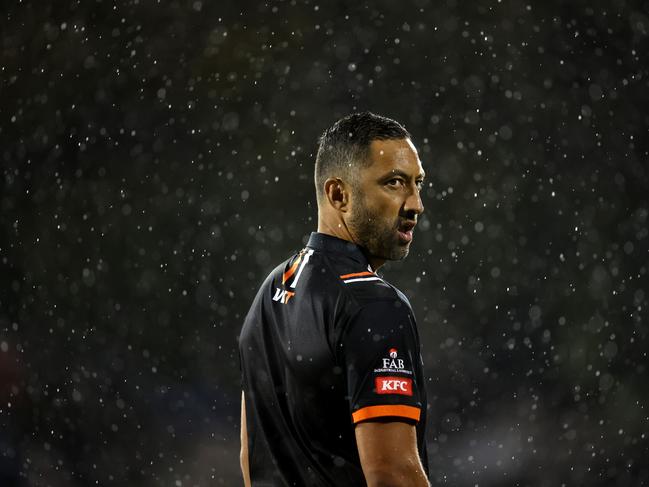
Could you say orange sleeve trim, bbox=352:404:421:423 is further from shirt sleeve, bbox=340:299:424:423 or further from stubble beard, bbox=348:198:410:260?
stubble beard, bbox=348:198:410:260

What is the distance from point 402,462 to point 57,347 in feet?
12.5

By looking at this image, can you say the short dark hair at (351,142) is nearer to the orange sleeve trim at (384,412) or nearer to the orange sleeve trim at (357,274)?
the orange sleeve trim at (357,274)

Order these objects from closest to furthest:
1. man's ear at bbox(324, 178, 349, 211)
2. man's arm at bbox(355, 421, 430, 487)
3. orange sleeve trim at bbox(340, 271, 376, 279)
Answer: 1. man's arm at bbox(355, 421, 430, 487)
2. orange sleeve trim at bbox(340, 271, 376, 279)
3. man's ear at bbox(324, 178, 349, 211)

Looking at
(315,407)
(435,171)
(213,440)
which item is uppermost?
(435,171)

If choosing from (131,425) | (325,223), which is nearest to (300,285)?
(325,223)

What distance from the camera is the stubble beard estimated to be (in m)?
1.21

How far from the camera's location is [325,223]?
1247 millimetres

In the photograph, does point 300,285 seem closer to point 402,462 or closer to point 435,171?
point 402,462

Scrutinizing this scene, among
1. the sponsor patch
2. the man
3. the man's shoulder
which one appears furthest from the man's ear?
the sponsor patch

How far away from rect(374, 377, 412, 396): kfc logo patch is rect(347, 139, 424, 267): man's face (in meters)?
0.24

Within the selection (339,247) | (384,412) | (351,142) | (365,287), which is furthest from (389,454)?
(351,142)

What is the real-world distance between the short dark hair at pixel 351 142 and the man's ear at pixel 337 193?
0.04 ft

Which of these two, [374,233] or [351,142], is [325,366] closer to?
[374,233]

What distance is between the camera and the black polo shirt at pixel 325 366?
1.05m
